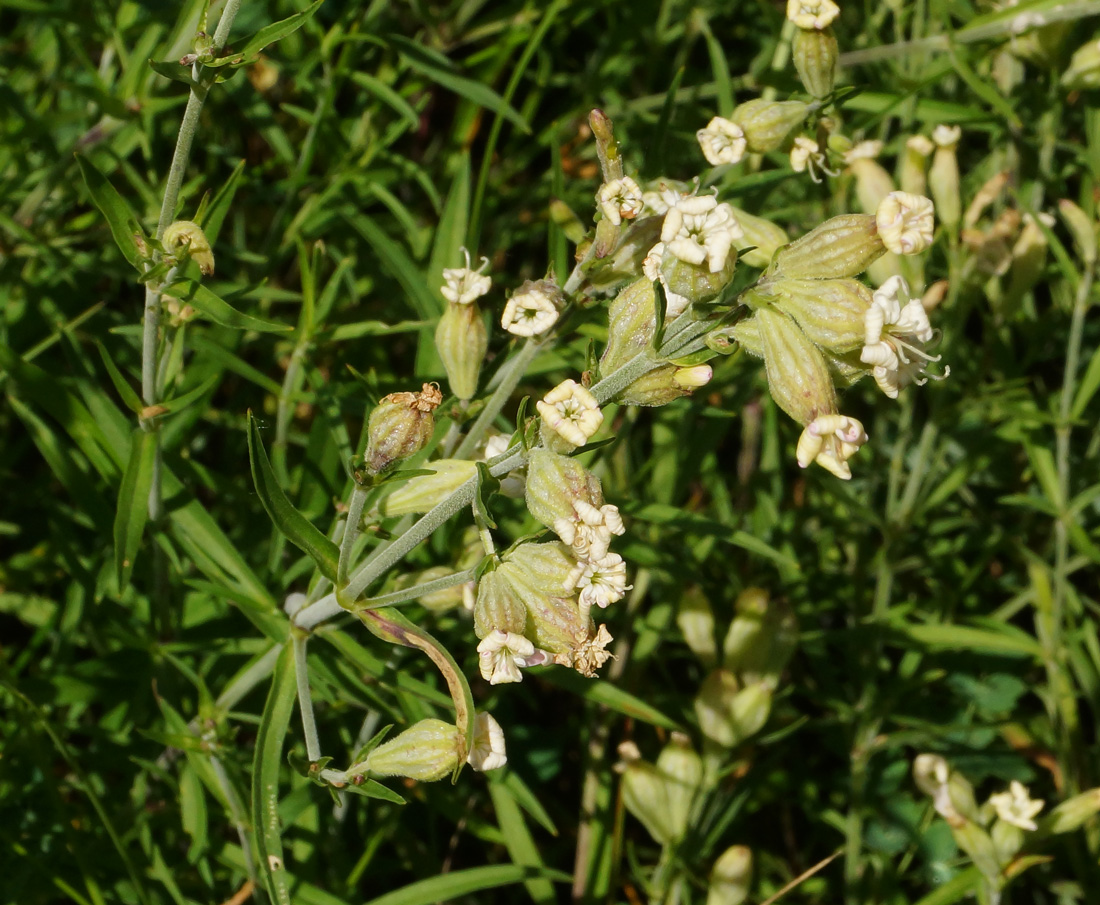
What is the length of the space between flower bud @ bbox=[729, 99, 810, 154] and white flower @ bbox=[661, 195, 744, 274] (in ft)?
2.48

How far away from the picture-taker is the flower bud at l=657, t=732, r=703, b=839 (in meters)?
2.86

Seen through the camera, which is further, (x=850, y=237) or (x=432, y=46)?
(x=432, y=46)

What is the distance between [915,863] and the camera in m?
3.59

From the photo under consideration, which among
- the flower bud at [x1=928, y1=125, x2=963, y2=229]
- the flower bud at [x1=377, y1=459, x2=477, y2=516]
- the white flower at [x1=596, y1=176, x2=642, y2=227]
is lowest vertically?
the flower bud at [x1=928, y1=125, x2=963, y2=229]

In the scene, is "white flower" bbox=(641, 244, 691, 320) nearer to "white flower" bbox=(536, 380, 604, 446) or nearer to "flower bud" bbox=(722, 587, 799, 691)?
"white flower" bbox=(536, 380, 604, 446)

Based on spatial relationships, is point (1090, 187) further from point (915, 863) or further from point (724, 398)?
point (915, 863)

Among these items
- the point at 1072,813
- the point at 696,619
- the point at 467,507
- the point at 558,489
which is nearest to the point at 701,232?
the point at 558,489

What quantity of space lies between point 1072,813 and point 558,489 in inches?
80.0

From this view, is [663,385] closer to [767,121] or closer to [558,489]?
[558,489]

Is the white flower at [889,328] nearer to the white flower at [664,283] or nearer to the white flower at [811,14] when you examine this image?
the white flower at [664,283]

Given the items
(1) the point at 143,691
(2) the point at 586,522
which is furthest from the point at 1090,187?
(1) the point at 143,691

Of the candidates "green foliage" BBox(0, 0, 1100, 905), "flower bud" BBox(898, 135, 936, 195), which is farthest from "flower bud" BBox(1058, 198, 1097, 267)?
"flower bud" BBox(898, 135, 936, 195)

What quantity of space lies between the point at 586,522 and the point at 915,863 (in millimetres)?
2556

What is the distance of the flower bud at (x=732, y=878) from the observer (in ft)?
9.22
